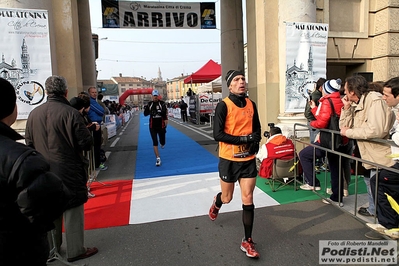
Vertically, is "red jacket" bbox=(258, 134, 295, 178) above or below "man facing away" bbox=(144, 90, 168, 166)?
below

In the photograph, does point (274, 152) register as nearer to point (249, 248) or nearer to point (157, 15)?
point (249, 248)

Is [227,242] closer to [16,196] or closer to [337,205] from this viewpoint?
[337,205]

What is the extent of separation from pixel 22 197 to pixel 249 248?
7.95 ft

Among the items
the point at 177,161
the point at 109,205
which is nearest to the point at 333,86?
the point at 109,205

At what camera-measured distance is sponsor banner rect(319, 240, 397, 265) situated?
115 inches

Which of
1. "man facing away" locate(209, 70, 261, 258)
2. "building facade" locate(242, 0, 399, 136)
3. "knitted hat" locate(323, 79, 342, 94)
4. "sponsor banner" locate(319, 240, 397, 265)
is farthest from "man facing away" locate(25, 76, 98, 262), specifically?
"building facade" locate(242, 0, 399, 136)

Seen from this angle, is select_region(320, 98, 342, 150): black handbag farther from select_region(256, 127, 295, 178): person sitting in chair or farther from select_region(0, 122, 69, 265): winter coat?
select_region(0, 122, 69, 265): winter coat

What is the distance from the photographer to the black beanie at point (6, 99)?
4.74 ft

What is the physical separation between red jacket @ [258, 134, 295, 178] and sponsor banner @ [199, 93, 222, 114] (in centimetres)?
1457

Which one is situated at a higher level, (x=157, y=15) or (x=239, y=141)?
(x=157, y=15)

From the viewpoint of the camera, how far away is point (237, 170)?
318 centimetres

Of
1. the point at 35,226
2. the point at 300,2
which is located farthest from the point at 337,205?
the point at 300,2

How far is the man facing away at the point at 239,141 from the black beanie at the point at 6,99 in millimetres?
2046

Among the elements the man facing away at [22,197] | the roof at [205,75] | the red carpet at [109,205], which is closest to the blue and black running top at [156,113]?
the red carpet at [109,205]
